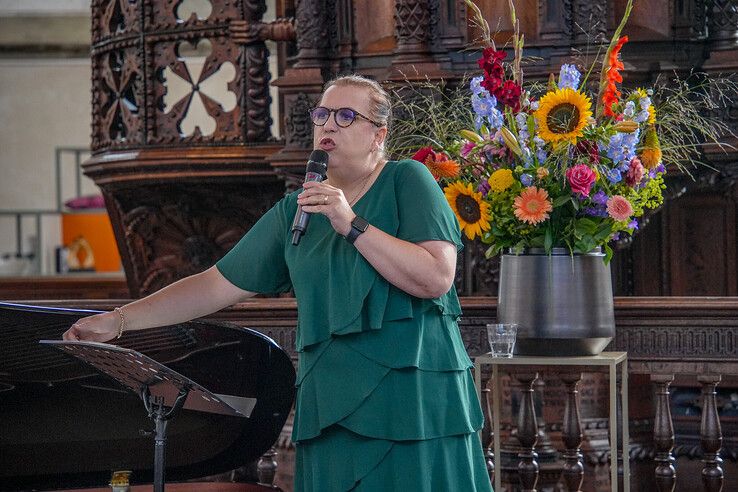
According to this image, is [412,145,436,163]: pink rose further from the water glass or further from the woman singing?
the woman singing

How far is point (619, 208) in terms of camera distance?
3109 millimetres

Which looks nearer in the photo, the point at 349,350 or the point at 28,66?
the point at 349,350

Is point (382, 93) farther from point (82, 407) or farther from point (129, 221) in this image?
point (129, 221)

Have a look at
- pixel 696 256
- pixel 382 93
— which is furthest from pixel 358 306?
pixel 696 256

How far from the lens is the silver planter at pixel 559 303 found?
314cm

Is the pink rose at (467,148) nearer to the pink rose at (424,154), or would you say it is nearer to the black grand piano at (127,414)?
the pink rose at (424,154)

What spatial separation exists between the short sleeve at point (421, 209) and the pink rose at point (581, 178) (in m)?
0.71

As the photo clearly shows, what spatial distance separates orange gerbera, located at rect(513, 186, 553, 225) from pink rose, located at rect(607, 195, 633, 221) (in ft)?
0.48

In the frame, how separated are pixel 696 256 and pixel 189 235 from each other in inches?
88.0

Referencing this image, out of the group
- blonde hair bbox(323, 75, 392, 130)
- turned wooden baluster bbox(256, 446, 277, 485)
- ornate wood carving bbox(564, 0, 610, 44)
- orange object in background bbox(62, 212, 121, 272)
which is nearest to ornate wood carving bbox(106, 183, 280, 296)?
ornate wood carving bbox(564, 0, 610, 44)

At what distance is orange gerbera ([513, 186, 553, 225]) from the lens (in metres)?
3.13

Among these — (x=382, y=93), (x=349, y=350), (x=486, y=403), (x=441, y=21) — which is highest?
(x=441, y=21)

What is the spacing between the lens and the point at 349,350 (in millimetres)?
2395

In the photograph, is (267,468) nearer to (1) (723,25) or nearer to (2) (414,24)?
(2) (414,24)
